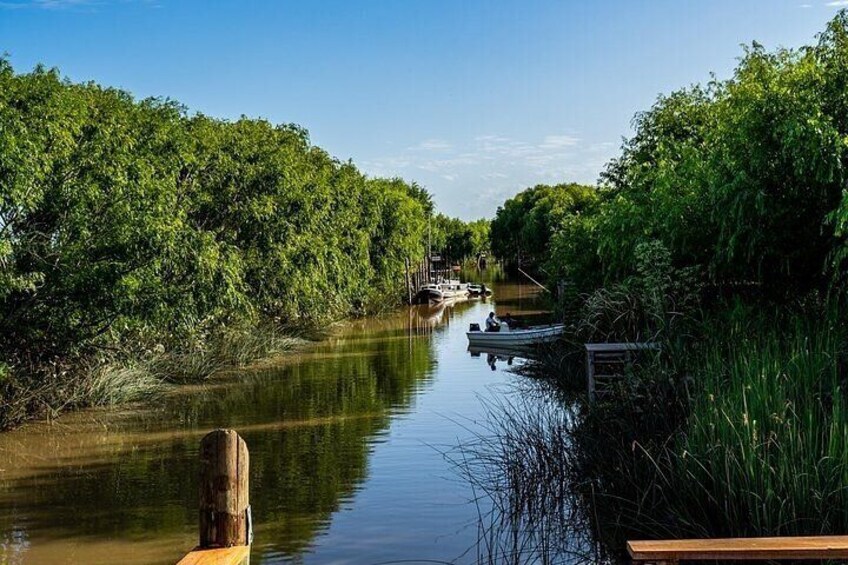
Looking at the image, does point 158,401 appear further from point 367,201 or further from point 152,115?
point 367,201

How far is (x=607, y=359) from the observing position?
15.6 meters

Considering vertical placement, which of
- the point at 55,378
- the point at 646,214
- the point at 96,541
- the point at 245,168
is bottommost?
the point at 96,541

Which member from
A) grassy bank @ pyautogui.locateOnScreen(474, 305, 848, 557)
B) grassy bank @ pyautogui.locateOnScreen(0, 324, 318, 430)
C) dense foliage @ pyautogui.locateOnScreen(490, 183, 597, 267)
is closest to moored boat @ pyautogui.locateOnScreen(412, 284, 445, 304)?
dense foliage @ pyautogui.locateOnScreen(490, 183, 597, 267)

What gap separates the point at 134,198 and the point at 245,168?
10.4m

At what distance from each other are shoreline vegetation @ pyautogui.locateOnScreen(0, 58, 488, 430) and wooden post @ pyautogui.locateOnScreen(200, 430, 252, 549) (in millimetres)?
10648

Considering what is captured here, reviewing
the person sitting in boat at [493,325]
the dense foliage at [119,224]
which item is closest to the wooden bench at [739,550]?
the dense foliage at [119,224]

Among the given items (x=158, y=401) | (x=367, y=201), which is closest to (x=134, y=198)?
(x=158, y=401)

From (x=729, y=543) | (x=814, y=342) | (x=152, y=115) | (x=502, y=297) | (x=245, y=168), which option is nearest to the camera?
(x=729, y=543)

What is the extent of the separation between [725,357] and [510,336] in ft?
64.7

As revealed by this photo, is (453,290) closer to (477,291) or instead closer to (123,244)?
(477,291)

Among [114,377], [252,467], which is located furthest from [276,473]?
[114,377]

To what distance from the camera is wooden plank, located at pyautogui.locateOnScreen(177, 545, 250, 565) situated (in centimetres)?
434

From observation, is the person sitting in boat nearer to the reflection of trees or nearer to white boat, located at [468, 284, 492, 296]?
the reflection of trees

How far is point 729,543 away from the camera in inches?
202
